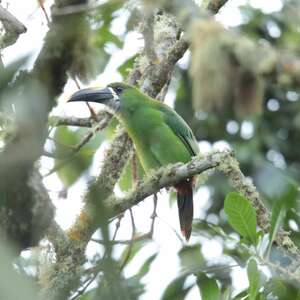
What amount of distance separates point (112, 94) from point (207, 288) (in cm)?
147

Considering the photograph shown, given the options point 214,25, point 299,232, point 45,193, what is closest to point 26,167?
point 45,193

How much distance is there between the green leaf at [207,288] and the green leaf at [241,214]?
0.74ft

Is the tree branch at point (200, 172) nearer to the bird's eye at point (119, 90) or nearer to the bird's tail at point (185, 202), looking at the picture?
the bird's tail at point (185, 202)

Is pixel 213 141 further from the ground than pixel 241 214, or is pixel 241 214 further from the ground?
pixel 241 214

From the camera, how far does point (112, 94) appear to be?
3912mm

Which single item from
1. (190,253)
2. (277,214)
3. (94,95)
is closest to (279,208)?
(277,214)

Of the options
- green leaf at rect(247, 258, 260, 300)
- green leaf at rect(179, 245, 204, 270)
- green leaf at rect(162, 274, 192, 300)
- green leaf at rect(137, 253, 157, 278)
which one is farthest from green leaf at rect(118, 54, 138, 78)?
green leaf at rect(247, 258, 260, 300)

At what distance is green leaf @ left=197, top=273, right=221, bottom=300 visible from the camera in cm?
268

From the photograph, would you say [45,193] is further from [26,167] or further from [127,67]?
[127,67]

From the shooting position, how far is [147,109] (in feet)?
13.1

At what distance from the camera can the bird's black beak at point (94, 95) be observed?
3.59 meters

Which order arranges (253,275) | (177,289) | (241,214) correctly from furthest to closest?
(177,289) < (241,214) < (253,275)

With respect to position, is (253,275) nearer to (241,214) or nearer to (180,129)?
(241,214)

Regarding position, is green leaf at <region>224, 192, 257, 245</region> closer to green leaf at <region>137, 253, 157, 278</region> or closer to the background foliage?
the background foliage
